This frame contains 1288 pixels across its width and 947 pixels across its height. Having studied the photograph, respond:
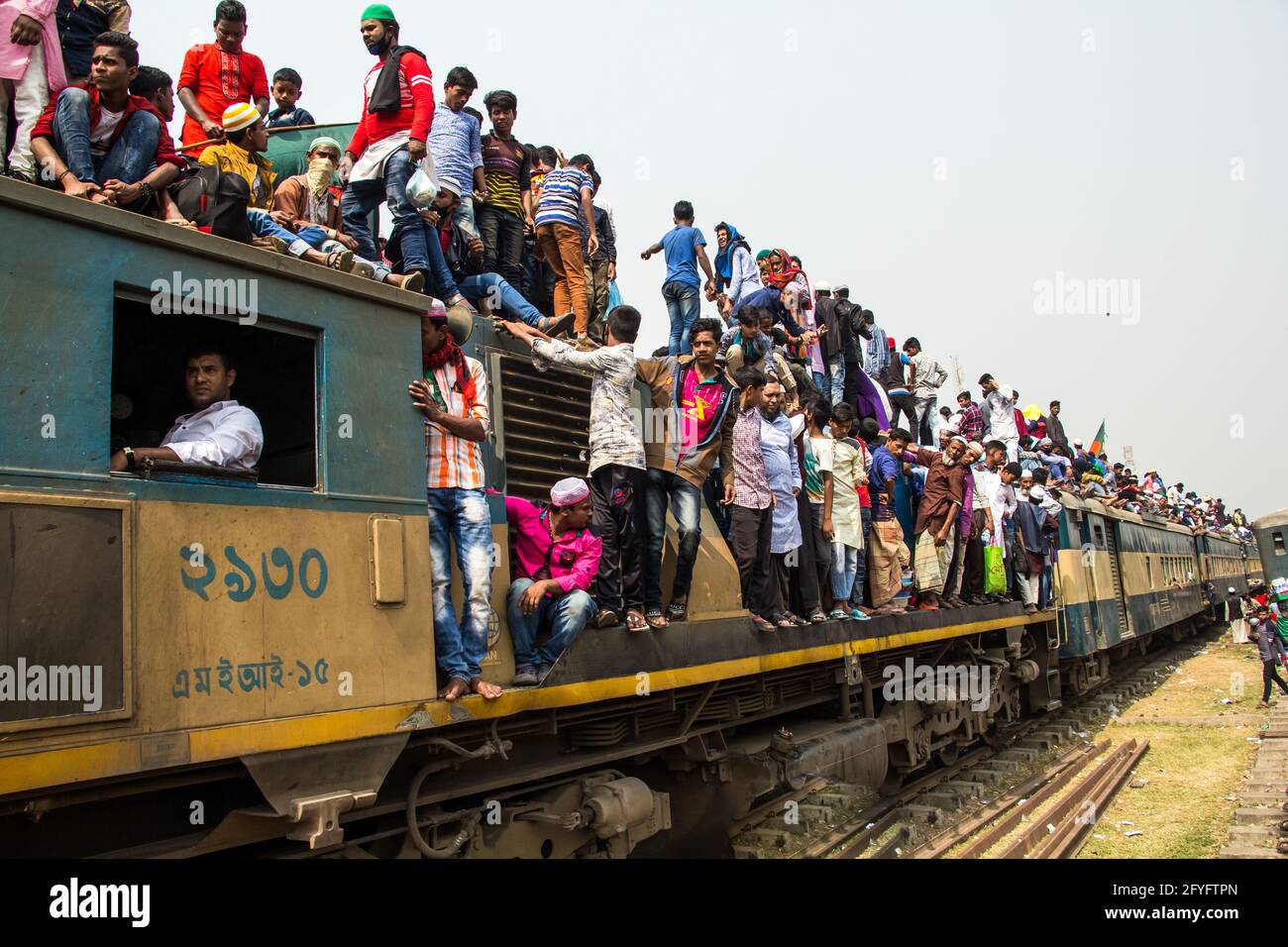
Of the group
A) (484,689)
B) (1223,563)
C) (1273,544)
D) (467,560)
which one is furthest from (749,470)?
(1223,563)

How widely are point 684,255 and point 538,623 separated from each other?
19.0ft

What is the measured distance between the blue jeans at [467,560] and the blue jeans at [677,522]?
132 centimetres

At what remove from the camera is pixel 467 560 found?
433 centimetres

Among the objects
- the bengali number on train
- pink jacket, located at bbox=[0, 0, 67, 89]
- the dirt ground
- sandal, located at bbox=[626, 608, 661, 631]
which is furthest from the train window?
the dirt ground

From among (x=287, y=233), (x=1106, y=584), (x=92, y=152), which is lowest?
(x=1106, y=584)

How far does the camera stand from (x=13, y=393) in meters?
2.87

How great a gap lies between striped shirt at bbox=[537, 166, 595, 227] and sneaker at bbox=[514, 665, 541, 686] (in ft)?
13.0

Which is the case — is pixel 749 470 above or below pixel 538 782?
above

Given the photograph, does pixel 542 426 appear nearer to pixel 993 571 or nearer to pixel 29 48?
pixel 29 48

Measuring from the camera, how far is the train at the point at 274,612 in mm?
2896

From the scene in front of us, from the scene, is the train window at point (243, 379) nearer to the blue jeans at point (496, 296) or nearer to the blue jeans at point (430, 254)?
the blue jeans at point (430, 254)

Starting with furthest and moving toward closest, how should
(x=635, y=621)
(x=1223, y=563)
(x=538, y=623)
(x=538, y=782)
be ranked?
Result: (x=1223, y=563) < (x=635, y=621) < (x=538, y=782) < (x=538, y=623)

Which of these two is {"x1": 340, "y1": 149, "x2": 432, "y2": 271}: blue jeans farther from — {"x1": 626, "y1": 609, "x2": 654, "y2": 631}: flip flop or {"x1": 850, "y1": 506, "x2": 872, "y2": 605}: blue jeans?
{"x1": 850, "y1": 506, "x2": 872, "y2": 605}: blue jeans

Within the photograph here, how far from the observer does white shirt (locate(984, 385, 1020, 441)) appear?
15805 millimetres
